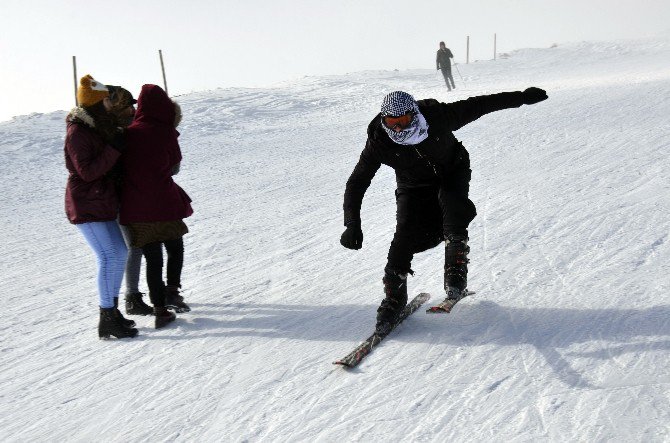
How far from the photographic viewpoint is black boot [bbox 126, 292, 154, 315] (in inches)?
180

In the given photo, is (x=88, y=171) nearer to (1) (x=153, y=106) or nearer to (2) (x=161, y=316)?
(1) (x=153, y=106)

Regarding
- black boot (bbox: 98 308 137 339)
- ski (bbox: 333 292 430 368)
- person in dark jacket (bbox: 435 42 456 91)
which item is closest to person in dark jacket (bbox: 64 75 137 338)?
black boot (bbox: 98 308 137 339)

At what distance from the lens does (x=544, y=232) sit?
17.5 feet

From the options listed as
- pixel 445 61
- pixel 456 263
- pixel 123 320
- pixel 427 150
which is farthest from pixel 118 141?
pixel 445 61

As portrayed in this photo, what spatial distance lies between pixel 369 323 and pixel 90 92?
2.33 meters

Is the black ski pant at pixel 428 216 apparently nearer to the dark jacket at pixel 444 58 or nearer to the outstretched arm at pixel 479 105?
the outstretched arm at pixel 479 105

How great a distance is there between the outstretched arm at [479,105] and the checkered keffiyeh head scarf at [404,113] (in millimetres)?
237

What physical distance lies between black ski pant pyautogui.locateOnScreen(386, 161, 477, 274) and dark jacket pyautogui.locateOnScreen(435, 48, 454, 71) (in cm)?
1671

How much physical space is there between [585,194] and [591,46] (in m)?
27.7

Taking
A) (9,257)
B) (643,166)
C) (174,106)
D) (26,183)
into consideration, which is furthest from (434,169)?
(26,183)

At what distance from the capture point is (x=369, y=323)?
3980 millimetres

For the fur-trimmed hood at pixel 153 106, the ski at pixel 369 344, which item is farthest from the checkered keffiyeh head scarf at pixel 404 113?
the fur-trimmed hood at pixel 153 106

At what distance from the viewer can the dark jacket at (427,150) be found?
3682 millimetres

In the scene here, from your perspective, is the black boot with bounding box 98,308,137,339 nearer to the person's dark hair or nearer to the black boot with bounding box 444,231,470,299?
the person's dark hair
